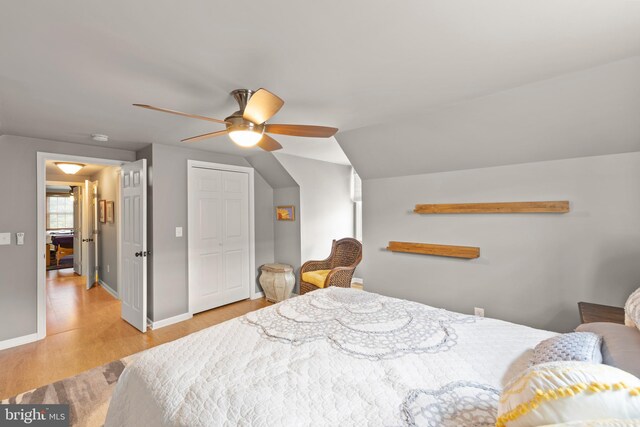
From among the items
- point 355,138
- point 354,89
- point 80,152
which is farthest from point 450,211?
point 80,152

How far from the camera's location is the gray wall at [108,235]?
4.70 metres

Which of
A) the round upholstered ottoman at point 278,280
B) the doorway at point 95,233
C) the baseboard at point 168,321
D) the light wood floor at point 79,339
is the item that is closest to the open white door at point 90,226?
the doorway at point 95,233

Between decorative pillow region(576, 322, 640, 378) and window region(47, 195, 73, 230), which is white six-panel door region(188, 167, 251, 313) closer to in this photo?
decorative pillow region(576, 322, 640, 378)

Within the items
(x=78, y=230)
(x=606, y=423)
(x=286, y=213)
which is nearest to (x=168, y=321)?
(x=286, y=213)

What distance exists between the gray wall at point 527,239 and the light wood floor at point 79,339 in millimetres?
2573

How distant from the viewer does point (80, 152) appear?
338cm

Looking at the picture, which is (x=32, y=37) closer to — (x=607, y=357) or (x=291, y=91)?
(x=291, y=91)

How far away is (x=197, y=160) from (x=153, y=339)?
223 centimetres

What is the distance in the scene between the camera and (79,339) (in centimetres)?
312

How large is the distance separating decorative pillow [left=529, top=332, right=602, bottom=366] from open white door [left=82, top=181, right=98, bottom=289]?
21.5 ft

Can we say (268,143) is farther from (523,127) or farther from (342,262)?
(342,262)

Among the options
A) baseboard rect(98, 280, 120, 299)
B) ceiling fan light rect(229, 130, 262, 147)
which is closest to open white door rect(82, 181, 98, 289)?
baseboard rect(98, 280, 120, 299)

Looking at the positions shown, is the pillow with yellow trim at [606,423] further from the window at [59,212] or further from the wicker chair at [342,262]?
the window at [59,212]

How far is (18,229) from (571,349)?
4.63m
